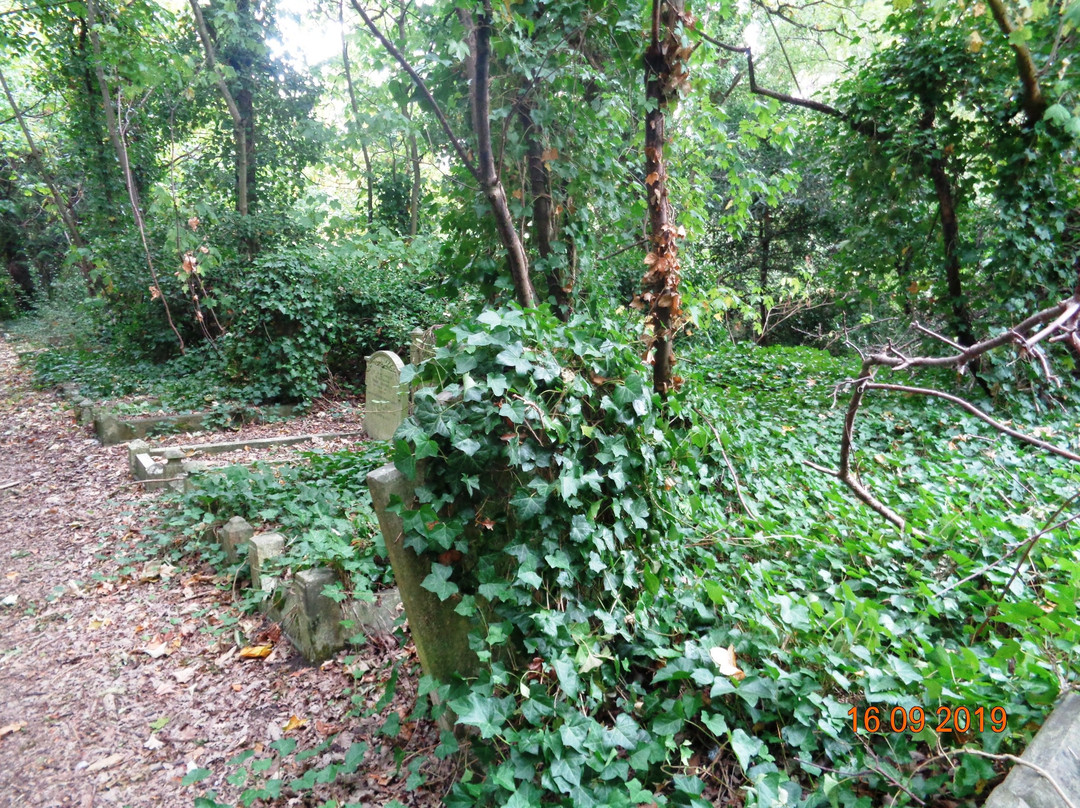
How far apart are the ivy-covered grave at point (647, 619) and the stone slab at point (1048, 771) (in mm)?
139

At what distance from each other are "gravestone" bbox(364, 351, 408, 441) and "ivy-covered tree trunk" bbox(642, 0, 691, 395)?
3.66 meters

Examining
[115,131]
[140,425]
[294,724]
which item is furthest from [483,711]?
[115,131]

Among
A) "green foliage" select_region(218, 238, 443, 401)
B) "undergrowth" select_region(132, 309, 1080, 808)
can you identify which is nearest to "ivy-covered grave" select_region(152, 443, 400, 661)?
"undergrowth" select_region(132, 309, 1080, 808)

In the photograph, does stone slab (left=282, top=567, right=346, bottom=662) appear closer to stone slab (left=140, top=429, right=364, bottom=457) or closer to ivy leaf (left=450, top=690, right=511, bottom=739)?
ivy leaf (left=450, top=690, right=511, bottom=739)

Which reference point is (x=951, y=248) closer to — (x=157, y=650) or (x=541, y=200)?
(x=541, y=200)

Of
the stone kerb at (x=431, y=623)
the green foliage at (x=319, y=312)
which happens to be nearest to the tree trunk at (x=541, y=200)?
the stone kerb at (x=431, y=623)

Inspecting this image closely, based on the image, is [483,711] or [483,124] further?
[483,124]

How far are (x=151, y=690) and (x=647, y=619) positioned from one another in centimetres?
271

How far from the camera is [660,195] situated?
3.33m

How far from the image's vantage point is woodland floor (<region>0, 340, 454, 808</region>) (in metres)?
2.56

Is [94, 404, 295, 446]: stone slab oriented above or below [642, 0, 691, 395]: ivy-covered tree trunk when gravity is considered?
below

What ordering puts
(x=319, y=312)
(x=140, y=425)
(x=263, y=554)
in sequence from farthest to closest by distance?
(x=319, y=312)
(x=140, y=425)
(x=263, y=554)

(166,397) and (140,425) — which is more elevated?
(166,397)

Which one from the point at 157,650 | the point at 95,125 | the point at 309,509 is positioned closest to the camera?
the point at 157,650
